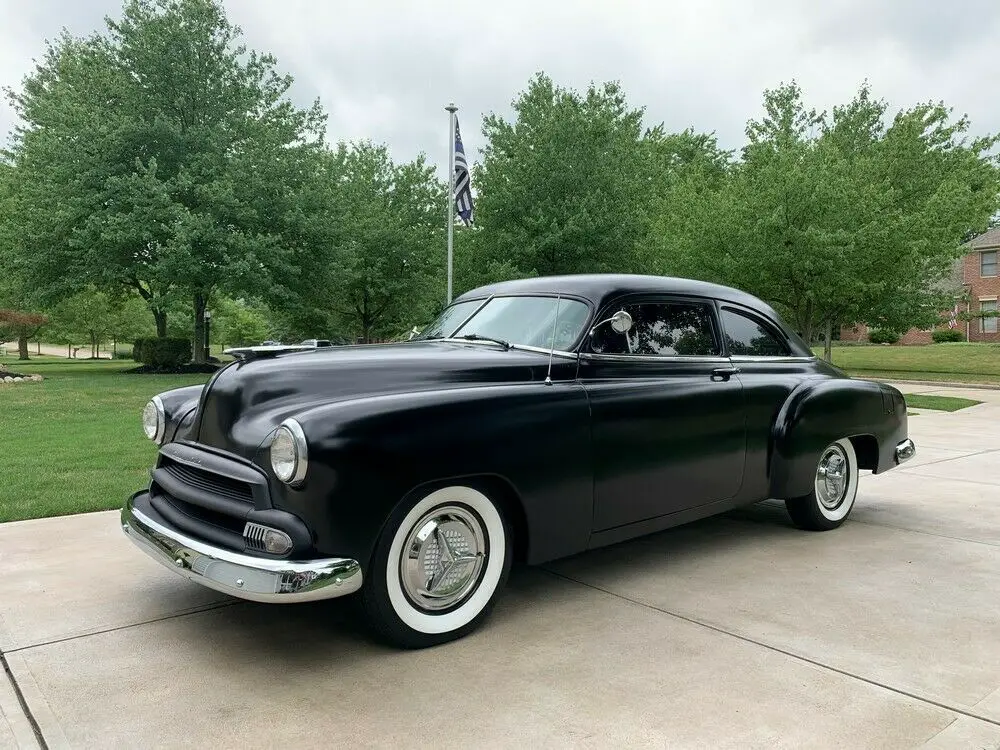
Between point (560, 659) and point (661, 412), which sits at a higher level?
point (661, 412)

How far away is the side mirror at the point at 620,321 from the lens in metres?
3.92

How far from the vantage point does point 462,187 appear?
56.8 ft

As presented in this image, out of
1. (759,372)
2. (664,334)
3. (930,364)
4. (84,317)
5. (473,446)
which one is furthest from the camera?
(84,317)

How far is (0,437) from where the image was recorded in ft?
29.1

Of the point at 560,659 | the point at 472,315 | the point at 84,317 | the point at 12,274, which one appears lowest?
the point at 560,659

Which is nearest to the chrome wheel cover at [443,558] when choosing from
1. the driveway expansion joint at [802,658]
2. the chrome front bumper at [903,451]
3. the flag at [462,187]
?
the driveway expansion joint at [802,658]

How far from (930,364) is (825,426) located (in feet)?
90.9

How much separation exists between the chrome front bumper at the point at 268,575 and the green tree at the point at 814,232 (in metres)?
18.6

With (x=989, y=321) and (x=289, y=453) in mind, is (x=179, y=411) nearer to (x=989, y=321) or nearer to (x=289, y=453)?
(x=289, y=453)

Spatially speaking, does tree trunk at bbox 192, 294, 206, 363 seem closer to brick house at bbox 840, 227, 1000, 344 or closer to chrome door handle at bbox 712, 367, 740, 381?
chrome door handle at bbox 712, 367, 740, 381

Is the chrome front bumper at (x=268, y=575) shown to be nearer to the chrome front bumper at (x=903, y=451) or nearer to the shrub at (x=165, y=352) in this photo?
the chrome front bumper at (x=903, y=451)

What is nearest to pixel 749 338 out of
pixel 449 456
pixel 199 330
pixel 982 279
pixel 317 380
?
pixel 449 456

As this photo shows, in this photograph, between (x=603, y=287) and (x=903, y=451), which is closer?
(x=603, y=287)

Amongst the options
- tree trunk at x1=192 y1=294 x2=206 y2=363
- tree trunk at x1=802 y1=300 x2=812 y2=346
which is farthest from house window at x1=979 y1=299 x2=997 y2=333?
tree trunk at x1=192 y1=294 x2=206 y2=363
